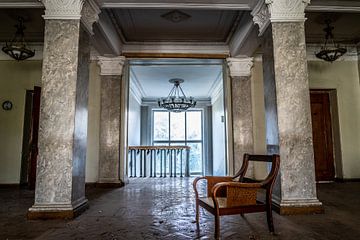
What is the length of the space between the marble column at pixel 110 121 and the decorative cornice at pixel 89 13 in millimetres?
1936

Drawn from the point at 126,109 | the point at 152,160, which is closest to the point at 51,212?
the point at 126,109

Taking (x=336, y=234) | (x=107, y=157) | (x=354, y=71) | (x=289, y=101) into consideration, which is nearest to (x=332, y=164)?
(x=354, y=71)

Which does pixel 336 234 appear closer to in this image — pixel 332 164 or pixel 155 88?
pixel 332 164

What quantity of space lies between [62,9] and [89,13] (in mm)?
436

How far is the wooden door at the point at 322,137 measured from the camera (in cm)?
631

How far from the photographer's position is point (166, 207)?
360 centimetres

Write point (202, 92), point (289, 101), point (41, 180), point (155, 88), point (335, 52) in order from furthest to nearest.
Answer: point (202, 92) → point (155, 88) → point (335, 52) → point (289, 101) → point (41, 180)

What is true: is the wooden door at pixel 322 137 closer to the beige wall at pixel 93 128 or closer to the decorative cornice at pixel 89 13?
the beige wall at pixel 93 128

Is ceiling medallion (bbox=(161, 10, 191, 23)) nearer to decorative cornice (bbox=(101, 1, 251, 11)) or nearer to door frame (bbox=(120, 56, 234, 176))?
decorative cornice (bbox=(101, 1, 251, 11))

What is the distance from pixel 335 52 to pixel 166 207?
428 cm

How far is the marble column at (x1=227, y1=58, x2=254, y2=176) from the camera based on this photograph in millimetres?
5723

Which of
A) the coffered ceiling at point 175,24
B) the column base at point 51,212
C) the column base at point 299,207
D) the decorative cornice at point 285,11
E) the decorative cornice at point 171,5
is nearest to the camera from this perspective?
the column base at point 51,212

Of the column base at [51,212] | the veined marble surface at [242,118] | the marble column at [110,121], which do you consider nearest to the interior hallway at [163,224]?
the column base at [51,212]

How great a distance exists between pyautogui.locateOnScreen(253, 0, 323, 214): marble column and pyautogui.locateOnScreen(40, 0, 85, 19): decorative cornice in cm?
254
